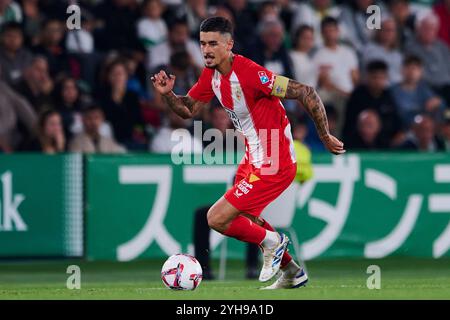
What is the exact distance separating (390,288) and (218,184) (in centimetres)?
454

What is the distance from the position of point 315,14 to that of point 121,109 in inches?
153

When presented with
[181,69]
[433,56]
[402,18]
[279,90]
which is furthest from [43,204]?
[402,18]

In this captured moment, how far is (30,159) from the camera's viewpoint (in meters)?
14.5

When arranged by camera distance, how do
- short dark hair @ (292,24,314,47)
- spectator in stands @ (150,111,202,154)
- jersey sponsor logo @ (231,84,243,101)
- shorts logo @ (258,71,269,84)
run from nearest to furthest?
shorts logo @ (258,71,269,84) < jersey sponsor logo @ (231,84,243,101) < spectator in stands @ (150,111,202,154) < short dark hair @ (292,24,314,47)

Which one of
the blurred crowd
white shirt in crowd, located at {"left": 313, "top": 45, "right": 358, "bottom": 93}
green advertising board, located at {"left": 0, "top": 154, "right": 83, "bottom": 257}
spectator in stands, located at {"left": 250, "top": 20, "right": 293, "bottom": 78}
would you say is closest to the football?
green advertising board, located at {"left": 0, "top": 154, "right": 83, "bottom": 257}

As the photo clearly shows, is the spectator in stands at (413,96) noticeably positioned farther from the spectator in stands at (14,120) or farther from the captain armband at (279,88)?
the captain armband at (279,88)

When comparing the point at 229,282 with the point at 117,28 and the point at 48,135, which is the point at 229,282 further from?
the point at 117,28

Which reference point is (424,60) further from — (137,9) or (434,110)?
(137,9)

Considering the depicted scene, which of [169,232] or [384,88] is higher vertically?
[384,88]

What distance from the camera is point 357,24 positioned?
18.5m

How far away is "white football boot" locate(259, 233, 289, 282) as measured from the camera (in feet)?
33.0

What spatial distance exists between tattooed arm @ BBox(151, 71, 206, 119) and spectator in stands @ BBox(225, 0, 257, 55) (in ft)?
22.4

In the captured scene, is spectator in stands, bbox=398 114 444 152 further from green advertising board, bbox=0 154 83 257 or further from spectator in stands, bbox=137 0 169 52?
green advertising board, bbox=0 154 83 257

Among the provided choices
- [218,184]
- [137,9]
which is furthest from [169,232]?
[137,9]
